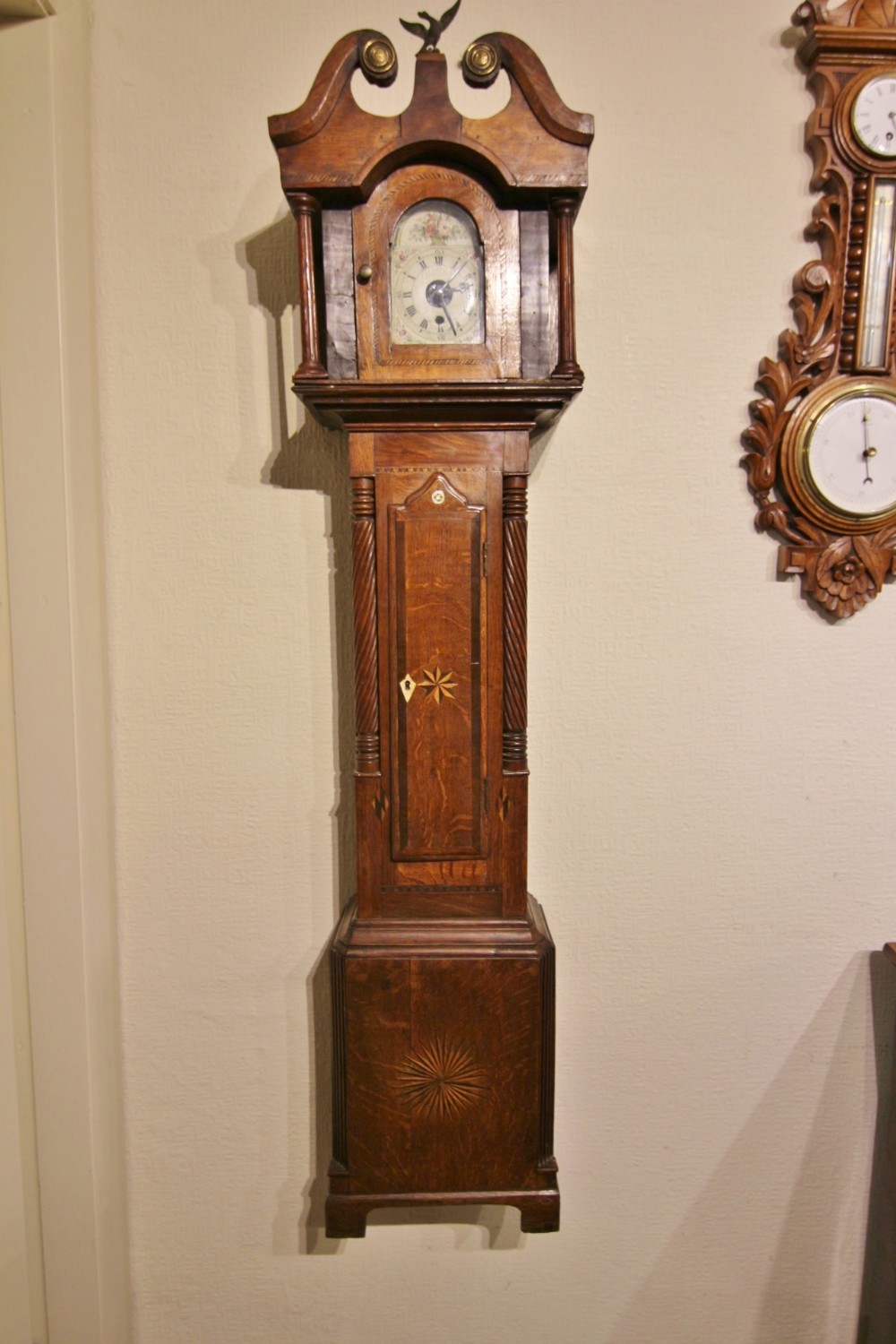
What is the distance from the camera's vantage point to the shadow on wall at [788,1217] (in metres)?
1.22

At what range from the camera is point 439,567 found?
971 millimetres

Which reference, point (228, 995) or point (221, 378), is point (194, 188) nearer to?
point (221, 378)

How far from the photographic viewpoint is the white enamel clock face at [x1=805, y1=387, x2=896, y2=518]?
3.62ft

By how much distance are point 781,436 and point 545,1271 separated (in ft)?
4.39

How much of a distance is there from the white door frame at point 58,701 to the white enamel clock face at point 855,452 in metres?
1.04

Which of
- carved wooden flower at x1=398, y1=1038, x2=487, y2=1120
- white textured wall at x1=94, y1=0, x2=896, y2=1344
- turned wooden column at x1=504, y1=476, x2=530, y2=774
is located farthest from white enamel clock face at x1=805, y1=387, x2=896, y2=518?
carved wooden flower at x1=398, y1=1038, x2=487, y2=1120

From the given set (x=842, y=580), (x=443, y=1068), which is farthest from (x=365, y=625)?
(x=842, y=580)

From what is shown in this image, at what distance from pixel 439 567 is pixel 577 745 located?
0.37m

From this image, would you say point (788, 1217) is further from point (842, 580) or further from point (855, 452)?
point (855, 452)

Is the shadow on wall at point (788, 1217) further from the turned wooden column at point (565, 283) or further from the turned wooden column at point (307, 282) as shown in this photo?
the turned wooden column at point (307, 282)

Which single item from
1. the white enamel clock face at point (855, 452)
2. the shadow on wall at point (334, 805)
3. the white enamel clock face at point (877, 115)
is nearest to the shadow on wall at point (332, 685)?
the shadow on wall at point (334, 805)

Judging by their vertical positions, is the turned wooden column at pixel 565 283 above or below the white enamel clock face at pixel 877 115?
below

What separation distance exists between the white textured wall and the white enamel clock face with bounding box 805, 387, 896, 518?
0.12 metres

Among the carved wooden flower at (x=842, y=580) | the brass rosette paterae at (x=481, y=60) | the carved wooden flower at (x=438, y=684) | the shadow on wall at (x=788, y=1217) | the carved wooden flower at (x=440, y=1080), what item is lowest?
the shadow on wall at (x=788, y=1217)
